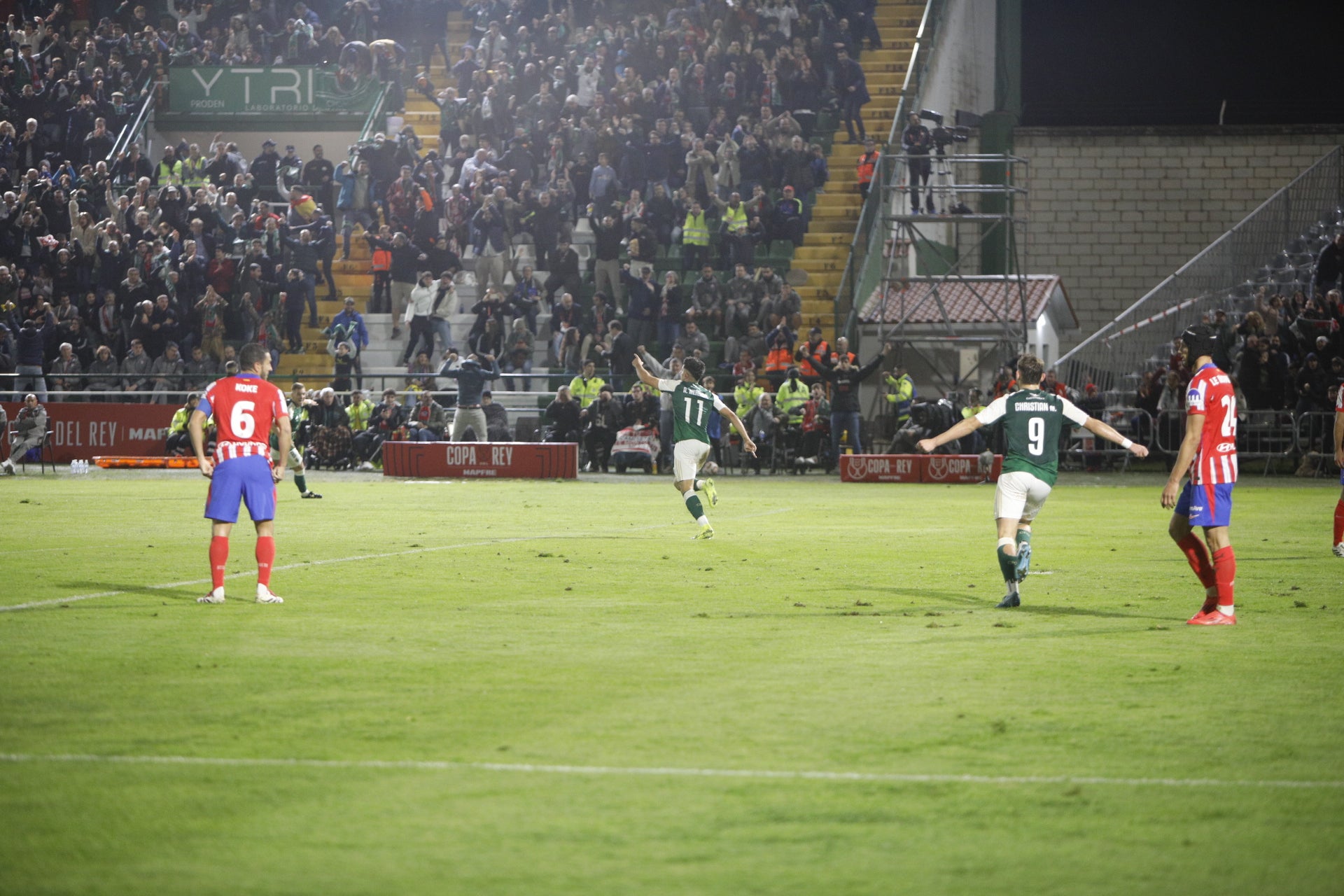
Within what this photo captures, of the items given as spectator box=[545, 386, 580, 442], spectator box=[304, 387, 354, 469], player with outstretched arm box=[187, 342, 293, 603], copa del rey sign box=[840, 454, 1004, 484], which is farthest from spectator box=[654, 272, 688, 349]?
player with outstretched arm box=[187, 342, 293, 603]

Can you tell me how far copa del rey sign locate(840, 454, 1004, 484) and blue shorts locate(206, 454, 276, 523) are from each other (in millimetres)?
18999

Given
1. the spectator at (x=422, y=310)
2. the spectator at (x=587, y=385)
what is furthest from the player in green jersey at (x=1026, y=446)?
the spectator at (x=422, y=310)

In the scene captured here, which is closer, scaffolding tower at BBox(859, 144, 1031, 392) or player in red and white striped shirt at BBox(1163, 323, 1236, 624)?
player in red and white striped shirt at BBox(1163, 323, 1236, 624)

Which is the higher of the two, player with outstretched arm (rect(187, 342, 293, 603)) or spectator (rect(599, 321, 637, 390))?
spectator (rect(599, 321, 637, 390))

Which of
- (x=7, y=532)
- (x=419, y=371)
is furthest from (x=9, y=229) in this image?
(x=7, y=532)

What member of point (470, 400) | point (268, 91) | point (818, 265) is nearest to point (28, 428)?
point (470, 400)

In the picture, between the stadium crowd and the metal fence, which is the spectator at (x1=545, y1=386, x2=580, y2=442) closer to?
the stadium crowd

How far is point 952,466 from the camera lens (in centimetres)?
2975

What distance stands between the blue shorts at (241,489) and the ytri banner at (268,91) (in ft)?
108

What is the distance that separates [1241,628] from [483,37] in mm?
34218

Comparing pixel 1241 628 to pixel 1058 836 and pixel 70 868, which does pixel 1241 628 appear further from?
pixel 70 868

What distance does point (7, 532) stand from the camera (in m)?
17.7

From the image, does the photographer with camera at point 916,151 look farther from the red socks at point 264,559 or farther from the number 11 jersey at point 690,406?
the red socks at point 264,559

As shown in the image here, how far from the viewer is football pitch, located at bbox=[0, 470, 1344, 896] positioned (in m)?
5.08
